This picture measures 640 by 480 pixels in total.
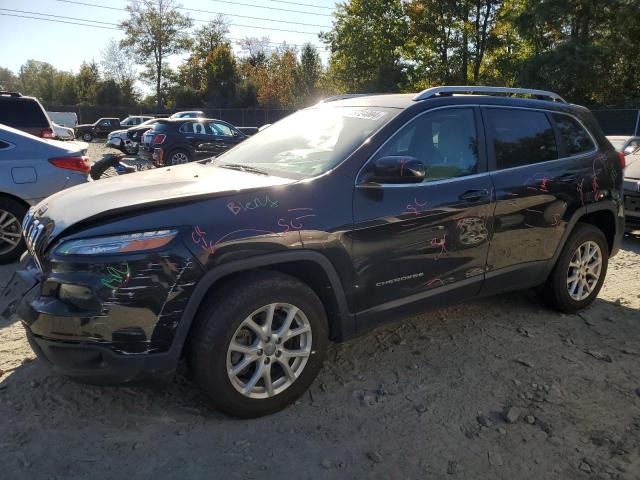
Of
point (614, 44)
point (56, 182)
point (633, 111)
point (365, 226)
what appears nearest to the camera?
point (365, 226)

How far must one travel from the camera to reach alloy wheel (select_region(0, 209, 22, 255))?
17.9ft

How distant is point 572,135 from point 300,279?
9.16ft

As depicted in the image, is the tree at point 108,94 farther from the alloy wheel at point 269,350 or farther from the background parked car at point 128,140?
the alloy wheel at point 269,350

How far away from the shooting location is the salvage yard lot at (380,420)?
2.55 metres

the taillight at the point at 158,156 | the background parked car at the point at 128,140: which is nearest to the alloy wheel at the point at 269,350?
the taillight at the point at 158,156

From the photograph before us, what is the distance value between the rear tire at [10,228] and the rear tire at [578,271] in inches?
205

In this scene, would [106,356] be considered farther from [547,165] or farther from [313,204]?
[547,165]

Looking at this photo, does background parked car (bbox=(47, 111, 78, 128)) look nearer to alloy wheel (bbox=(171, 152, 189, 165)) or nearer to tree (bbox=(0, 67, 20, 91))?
alloy wheel (bbox=(171, 152, 189, 165))

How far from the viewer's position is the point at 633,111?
19812 millimetres

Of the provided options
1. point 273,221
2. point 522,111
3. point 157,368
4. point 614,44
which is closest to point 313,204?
point 273,221

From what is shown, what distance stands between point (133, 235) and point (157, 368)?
2.19 ft

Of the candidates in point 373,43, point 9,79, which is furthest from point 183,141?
point 9,79

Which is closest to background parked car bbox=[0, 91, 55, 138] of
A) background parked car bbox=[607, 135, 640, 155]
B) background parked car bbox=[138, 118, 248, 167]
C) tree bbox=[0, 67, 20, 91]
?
background parked car bbox=[138, 118, 248, 167]

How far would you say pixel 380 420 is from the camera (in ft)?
9.64
